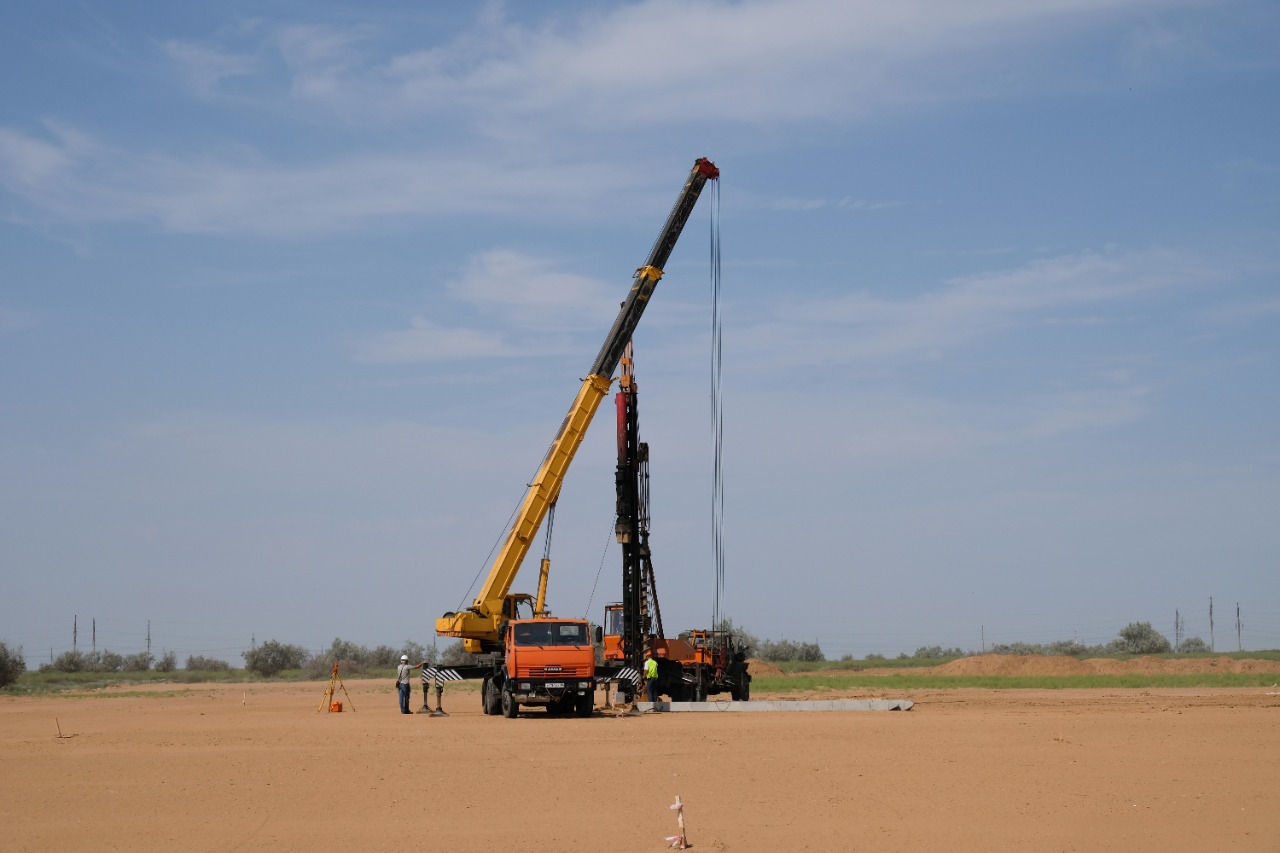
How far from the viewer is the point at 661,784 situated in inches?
677

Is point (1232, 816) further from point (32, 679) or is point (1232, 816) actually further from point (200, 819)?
point (32, 679)

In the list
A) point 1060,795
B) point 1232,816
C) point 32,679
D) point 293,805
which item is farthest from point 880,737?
point 32,679

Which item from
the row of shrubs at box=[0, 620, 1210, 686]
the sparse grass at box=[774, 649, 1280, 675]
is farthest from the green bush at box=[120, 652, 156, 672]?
the sparse grass at box=[774, 649, 1280, 675]

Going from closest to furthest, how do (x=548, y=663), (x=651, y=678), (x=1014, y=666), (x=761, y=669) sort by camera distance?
(x=548, y=663) → (x=651, y=678) → (x=761, y=669) → (x=1014, y=666)

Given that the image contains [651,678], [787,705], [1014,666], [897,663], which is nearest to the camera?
[787,705]

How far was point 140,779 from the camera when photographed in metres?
18.0

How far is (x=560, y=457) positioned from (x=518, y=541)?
2430mm

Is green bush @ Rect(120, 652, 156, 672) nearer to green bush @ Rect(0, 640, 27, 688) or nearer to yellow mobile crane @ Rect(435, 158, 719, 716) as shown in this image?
green bush @ Rect(0, 640, 27, 688)

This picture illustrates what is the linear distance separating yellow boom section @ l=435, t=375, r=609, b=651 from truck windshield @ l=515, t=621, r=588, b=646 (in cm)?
313

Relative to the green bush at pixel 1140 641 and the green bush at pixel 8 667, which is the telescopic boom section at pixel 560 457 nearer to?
the green bush at pixel 8 667

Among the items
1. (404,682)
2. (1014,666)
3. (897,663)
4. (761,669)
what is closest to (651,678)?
(404,682)

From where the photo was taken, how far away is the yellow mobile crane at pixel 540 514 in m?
31.9

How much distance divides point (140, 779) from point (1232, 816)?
13.9 meters

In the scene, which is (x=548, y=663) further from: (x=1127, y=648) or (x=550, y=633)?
(x=1127, y=648)
